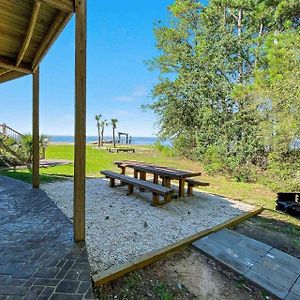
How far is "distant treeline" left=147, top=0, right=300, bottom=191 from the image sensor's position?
6586 mm

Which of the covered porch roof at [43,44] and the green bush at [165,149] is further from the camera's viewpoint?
the green bush at [165,149]

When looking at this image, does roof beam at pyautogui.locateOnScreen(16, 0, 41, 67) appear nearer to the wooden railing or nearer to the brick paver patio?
the brick paver patio

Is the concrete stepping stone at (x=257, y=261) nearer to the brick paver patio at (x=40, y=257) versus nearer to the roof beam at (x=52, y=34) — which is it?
the brick paver patio at (x=40, y=257)

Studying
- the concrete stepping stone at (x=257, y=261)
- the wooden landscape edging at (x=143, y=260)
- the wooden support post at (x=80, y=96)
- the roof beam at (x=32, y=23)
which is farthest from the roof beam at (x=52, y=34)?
the concrete stepping stone at (x=257, y=261)

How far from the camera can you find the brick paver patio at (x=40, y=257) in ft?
6.45

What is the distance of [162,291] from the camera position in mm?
2203

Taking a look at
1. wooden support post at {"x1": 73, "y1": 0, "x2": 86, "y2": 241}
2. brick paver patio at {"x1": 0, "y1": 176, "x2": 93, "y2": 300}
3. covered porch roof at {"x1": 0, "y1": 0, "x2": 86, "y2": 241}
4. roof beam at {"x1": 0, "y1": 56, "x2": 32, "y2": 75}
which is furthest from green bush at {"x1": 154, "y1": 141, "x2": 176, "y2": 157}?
wooden support post at {"x1": 73, "y1": 0, "x2": 86, "y2": 241}

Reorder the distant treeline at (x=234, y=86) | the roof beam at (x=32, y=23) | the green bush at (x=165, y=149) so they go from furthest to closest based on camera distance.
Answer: the green bush at (x=165, y=149) < the distant treeline at (x=234, y=86) < the roof beam at (x=32, y=23)

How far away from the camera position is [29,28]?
3.58 metres

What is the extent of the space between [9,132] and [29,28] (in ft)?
29.0

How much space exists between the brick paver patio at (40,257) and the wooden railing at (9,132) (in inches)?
296

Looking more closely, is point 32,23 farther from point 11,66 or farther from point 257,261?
point 257,261

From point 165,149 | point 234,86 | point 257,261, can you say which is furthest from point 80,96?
point 165,149

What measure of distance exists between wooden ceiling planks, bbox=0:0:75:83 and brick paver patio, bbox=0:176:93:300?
2.75m
